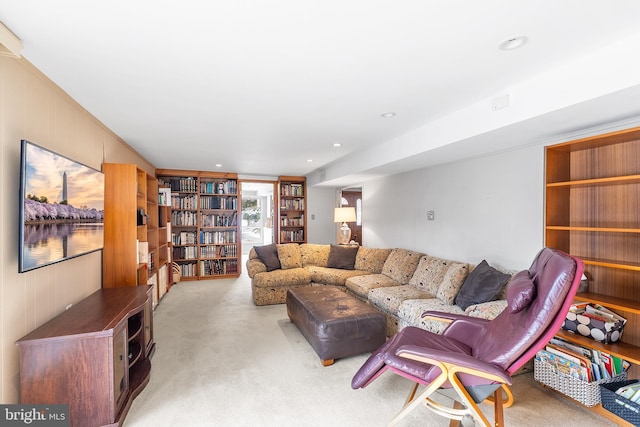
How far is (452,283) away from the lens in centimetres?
320

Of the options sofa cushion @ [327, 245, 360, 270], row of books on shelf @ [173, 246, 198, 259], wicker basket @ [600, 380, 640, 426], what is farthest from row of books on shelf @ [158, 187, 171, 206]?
wicker basket @ [600, 380, 640, 426]

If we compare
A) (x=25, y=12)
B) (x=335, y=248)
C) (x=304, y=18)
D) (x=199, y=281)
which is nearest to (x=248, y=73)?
(x=304, y=18)

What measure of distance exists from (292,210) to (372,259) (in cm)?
276

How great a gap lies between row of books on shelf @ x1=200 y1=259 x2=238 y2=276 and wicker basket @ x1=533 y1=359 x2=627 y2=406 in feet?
18.2

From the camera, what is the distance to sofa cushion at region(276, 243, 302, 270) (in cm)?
513

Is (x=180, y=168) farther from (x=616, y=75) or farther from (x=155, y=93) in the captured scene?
(x=616, y=75)

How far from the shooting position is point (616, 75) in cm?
161

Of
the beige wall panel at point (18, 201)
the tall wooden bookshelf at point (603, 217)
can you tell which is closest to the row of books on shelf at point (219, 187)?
the beige wall panel at point (18, 201)

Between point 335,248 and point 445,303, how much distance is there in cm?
246

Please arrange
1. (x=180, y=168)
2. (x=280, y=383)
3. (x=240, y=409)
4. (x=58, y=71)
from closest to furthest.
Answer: (x=58, y=71)
(x=240, y=409)
(x=280, y=383)
(x=180, y=168)

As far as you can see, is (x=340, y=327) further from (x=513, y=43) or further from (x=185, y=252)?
(x=185, y=252)

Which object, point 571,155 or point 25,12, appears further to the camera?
point 571,155

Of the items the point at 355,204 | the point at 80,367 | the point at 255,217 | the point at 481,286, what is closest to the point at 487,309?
the point at 481,286

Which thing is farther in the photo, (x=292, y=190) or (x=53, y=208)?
(x=292, y=190)
